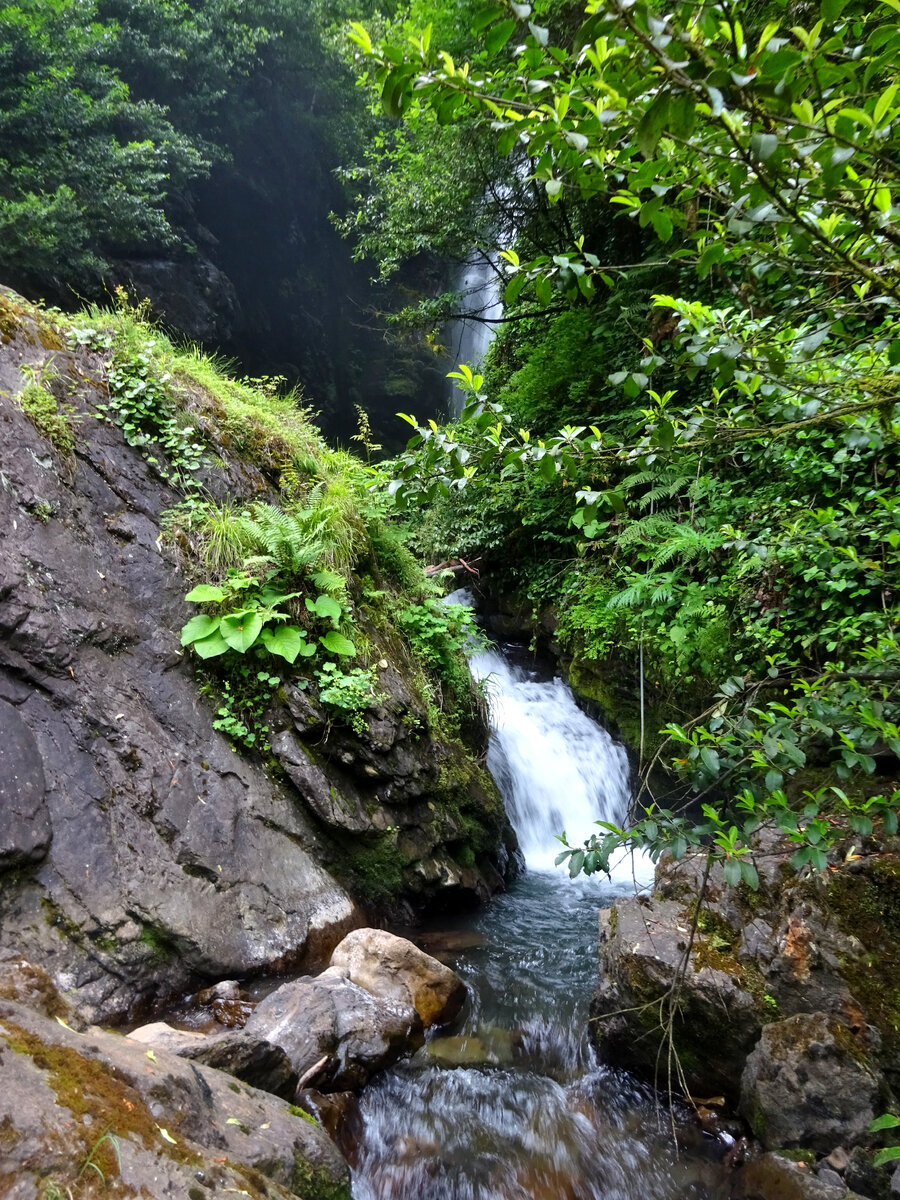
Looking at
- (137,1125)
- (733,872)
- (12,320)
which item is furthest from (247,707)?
(12,320)

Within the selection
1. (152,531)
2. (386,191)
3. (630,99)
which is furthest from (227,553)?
(386,191)

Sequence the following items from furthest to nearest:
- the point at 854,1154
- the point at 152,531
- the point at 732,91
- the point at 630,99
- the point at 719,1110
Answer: the point at 152,531 < the point at 719,1110 < the point at 854,1154 < the point at 630,99 < the point at 732,91

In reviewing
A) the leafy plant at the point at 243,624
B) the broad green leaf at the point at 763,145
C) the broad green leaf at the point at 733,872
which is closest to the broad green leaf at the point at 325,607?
the leafy plant at the point at 243,624

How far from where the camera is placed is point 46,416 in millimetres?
4492

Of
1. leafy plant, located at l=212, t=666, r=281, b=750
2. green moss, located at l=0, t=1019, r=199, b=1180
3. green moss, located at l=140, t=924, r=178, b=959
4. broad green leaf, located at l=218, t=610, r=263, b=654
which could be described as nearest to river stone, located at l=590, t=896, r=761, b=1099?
green moss, located at l=0, t=1019, r=199, b=1180

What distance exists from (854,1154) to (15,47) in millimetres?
15191

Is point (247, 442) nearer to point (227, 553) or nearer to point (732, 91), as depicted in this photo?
point (227, 553)

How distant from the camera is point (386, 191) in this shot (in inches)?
390

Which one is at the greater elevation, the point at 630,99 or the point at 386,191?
the point at 386,191

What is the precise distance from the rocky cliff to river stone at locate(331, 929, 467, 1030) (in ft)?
1.04

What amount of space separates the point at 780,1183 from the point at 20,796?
4079mm

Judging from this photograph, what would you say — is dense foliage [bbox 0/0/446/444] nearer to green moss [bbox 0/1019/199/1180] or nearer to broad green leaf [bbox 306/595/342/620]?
broad green leaf [bbox 306/595/342/620]

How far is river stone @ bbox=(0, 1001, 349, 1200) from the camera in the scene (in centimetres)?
147

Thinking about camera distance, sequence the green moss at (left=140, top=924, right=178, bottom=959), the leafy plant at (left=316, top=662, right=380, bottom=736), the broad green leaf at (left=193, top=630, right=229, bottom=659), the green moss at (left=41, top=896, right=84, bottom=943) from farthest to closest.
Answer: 1. the leafy plant at (left=316, top=662, right=380, bottom=736)
2. the broad green leaf at (left=193, top=630, right=229, bottom=659)
3. the green moss at (left=140, top=924, right=178, bottom=959)
4. the green moss at (left=41, top=896, right=84, bottom=943)
